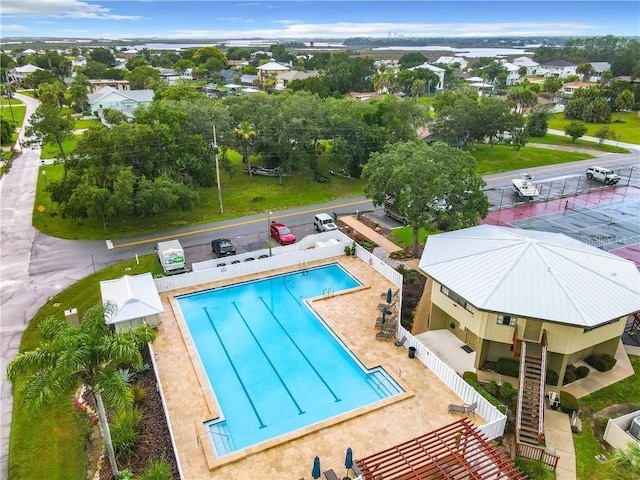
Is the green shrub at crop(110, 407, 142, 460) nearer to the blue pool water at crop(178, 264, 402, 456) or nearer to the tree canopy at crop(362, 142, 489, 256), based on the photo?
the blue pool water at crop(178, 264, 402, 456)

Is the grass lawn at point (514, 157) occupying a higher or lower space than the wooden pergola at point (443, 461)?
lower

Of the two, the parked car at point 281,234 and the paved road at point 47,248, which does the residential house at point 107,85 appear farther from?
the parked car at point 281,234

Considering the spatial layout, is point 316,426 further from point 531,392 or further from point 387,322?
point 531,392

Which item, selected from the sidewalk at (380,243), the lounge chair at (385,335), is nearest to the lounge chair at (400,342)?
Answer: the lounge chair at (385,335)

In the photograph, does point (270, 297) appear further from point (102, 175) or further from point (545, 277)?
point (102, 175)

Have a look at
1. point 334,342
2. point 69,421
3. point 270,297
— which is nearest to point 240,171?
point 270,297

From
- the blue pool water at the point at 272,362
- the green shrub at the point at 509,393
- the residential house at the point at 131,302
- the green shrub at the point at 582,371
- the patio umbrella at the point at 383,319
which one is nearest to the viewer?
the blue pool water at the point at 272,362

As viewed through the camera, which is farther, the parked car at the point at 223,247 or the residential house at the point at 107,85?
the residential house at the point at 107,85
